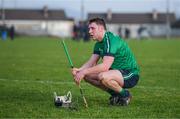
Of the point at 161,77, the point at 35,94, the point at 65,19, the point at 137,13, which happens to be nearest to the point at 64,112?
the point at 35,94

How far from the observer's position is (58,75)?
50.3 feet

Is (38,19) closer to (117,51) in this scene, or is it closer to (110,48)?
(117,51)

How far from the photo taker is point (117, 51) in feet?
Result: 29.5

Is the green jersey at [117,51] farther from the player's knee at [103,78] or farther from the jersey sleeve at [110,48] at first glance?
the player's knee at [103,78]

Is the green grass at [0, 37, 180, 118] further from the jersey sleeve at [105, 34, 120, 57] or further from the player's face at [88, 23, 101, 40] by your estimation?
the player's face at [88, 23, 101, 40]

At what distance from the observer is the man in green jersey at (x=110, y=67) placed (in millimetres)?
8719

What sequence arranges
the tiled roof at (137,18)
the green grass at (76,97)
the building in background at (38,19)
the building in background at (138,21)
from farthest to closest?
the tiled roof at (137,18), the building in background at (138,21), the building in background at (38,19), the green grass at (76,97)

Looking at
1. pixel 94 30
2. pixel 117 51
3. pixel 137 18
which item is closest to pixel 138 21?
pixel 137 18

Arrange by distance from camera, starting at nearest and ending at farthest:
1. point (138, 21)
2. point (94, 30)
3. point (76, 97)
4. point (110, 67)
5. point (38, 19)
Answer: point (94, 30) → point (110, 67) → point (76, 97) → point (38, 19) → point (138, 21)

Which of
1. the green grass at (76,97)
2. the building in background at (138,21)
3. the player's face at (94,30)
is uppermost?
the player's face at (94,30)

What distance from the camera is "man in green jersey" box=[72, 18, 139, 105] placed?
8719 mm

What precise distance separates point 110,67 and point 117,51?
0.38 metres

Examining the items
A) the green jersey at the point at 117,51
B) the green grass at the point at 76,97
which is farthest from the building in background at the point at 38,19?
the green jersey at the point at 117,51

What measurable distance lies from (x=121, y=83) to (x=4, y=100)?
7.22ft
